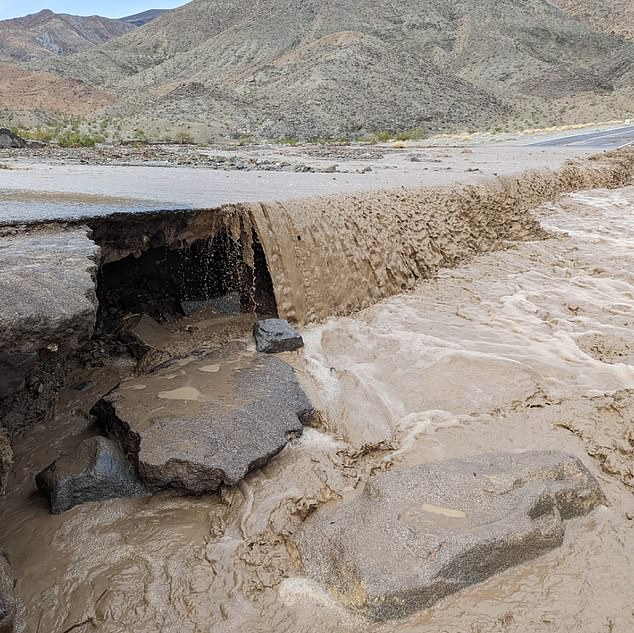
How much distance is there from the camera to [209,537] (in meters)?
3.11

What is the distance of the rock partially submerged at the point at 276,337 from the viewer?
5039 millimetres

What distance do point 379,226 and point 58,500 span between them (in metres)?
4.54

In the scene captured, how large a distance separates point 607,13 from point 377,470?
242 ft

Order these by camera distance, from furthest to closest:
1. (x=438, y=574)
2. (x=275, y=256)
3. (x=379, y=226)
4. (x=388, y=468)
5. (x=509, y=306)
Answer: (x=379, y=226)
(x=509, y=306)
(x=275, y=256)
(x=388, y=468)
(x=438, y=574)

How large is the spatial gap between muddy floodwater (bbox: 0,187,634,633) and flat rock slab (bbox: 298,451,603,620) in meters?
0.08

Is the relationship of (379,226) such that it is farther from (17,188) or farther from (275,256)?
(17,188)

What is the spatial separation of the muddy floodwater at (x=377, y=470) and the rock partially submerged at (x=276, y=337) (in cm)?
13

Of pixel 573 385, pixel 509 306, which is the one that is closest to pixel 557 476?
pixel 573 385

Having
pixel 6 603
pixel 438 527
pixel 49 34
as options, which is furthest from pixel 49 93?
pixel 438 527

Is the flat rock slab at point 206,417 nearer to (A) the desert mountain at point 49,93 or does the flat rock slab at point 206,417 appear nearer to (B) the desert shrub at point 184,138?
(B) the desert shrub at point 184,138

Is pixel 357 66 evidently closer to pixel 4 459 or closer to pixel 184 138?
pixel 184 138

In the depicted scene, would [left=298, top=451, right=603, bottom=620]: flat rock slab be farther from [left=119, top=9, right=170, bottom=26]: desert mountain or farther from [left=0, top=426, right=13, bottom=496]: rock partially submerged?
[left=119, top=9, right=170, bottom=26]: desert mountain

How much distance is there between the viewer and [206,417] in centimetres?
380

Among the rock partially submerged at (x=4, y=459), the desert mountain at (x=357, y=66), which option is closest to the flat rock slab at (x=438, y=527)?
the rock partially submerged at (x=4, y=459)
